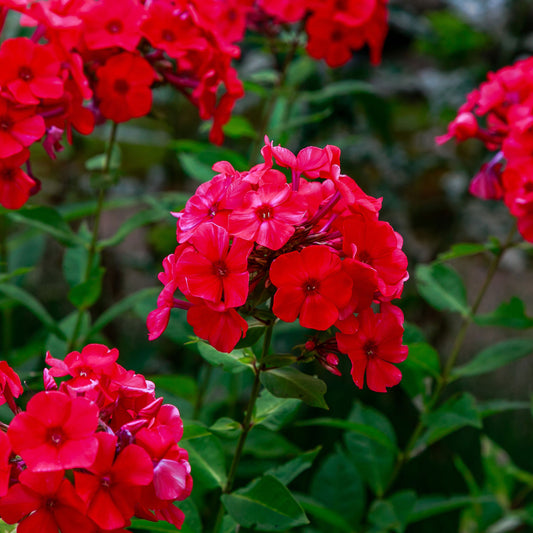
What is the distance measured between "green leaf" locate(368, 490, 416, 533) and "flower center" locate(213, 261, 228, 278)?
2.51ft

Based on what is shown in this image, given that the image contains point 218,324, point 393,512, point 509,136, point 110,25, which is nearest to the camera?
point 218,324

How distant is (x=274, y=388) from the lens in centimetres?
74

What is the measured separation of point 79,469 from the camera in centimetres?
58

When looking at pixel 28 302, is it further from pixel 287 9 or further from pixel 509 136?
pixel 509 136

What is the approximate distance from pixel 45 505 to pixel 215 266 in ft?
0.88

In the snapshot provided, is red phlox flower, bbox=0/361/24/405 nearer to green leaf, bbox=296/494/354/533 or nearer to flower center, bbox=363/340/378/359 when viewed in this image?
flower center, bbox=363/340/378/359

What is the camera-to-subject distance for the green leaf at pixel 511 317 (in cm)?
127

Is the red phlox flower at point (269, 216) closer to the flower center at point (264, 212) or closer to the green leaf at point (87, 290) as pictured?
the flower center at point (264, 212)

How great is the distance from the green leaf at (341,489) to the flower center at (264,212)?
0.91 meters

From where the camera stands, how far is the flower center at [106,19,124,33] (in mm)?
1000

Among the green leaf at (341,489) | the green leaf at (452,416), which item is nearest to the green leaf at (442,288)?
the green leaf at (452,416)

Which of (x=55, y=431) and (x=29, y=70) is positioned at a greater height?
(x=29, y=70)

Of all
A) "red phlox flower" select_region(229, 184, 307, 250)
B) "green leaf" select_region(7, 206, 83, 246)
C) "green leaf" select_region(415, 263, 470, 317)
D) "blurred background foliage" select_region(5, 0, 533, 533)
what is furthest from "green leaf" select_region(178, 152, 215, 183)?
"red phlox flower" select_region(229, 184, 307, 250)

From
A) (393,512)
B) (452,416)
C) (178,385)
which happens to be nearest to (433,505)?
(393,512)
